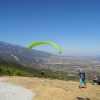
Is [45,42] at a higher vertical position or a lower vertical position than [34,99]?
higher

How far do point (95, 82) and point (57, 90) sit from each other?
8.94 metres

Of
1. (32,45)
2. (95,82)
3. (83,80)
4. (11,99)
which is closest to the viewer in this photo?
(32,45)

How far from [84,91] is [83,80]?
1.71m

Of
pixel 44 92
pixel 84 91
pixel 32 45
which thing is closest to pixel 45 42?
pixel 32 45

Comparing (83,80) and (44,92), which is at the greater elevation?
(83,80)

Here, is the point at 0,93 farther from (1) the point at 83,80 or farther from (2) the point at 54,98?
(1) the point at 83,80

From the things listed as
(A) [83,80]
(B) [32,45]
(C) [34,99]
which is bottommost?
(C) [34,99]

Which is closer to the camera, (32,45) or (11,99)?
(32,45)

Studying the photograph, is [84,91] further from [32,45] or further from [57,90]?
[32,45]

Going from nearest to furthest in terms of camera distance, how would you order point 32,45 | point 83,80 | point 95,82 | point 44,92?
1. point 32,45
2. point 44,92
3. point 83,80
4. point 95,82

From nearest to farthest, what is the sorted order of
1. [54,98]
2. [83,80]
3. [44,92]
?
1. [54,98]
2. [44,92]
3. [83,80]

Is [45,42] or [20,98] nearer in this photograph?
[45,42]

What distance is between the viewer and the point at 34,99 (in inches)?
681

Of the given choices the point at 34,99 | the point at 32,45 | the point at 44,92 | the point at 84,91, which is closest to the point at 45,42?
the point at 32,45
